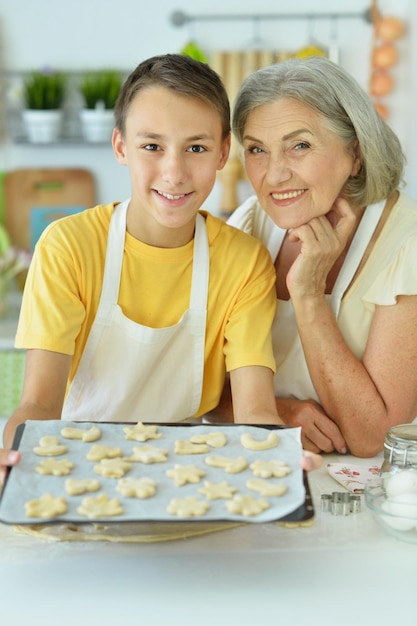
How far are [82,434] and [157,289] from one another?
40cm

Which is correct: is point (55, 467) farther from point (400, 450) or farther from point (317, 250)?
point (317, 250)

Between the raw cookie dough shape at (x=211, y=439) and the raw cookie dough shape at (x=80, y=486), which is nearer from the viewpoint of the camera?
the raw cookie dough shape at (x=80, y=486)

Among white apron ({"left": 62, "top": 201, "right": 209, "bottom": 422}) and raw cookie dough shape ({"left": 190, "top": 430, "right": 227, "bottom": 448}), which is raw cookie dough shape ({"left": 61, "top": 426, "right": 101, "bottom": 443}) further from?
white apron ({"left": 62, "top": 201, "right": 209, "bottom": 422})

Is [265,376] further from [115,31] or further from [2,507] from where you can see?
[115,31]

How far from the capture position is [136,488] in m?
1.08

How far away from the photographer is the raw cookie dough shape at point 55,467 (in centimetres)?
112

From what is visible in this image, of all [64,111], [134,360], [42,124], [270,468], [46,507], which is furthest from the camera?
[64,111]

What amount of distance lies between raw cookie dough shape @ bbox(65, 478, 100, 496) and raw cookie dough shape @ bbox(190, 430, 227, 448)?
168 mm

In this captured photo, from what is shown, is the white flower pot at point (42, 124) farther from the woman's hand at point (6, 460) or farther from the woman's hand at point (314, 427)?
the woman's hand at point (6, 460)

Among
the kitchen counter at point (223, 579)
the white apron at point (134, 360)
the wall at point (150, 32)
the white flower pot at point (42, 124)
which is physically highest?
the wall at point (150, 32)


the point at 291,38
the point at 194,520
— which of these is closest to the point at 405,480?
the point at 194,520

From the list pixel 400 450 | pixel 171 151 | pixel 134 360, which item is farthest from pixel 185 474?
pixel 171 151

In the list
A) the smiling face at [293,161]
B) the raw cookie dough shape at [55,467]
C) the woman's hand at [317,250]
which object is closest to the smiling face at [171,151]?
the smiling face at [293,161]

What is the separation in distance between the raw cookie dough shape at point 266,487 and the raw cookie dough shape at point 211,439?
10 centimetres
